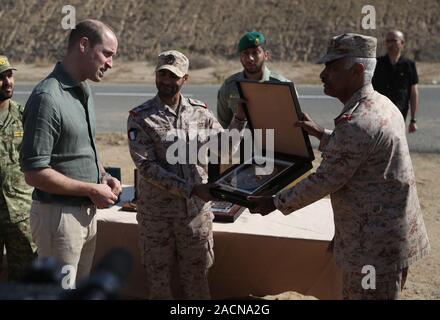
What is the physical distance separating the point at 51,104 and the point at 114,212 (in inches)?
64.1

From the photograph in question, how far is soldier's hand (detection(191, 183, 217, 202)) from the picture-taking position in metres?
3.08

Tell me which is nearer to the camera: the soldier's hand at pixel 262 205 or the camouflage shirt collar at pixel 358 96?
the camouflage shirt collar at pixel 358 96

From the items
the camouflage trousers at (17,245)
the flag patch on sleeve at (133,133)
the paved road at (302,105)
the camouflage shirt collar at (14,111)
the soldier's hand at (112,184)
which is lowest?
the paved road at (302,105)

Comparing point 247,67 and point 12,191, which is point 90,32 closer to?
point 12,191

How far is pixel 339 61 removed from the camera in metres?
2.54

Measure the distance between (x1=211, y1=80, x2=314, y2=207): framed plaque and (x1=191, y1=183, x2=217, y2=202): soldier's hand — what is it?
3cm

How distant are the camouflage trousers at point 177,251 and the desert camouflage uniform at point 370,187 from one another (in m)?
0.78

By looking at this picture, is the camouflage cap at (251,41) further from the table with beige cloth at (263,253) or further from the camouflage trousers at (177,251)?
the camouflage trousers at (177,251)

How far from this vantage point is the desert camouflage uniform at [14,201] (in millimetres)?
3465

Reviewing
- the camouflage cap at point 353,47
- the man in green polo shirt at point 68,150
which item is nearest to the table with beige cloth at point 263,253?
the man in green polo shirt at point 68,150

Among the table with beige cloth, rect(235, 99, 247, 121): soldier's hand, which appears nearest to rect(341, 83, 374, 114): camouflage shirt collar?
rect(235, 99, 247, 121): soldier's hand

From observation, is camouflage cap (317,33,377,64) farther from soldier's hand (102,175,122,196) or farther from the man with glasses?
the man with glasses

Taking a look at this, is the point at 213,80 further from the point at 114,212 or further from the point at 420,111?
the point at 114,212
